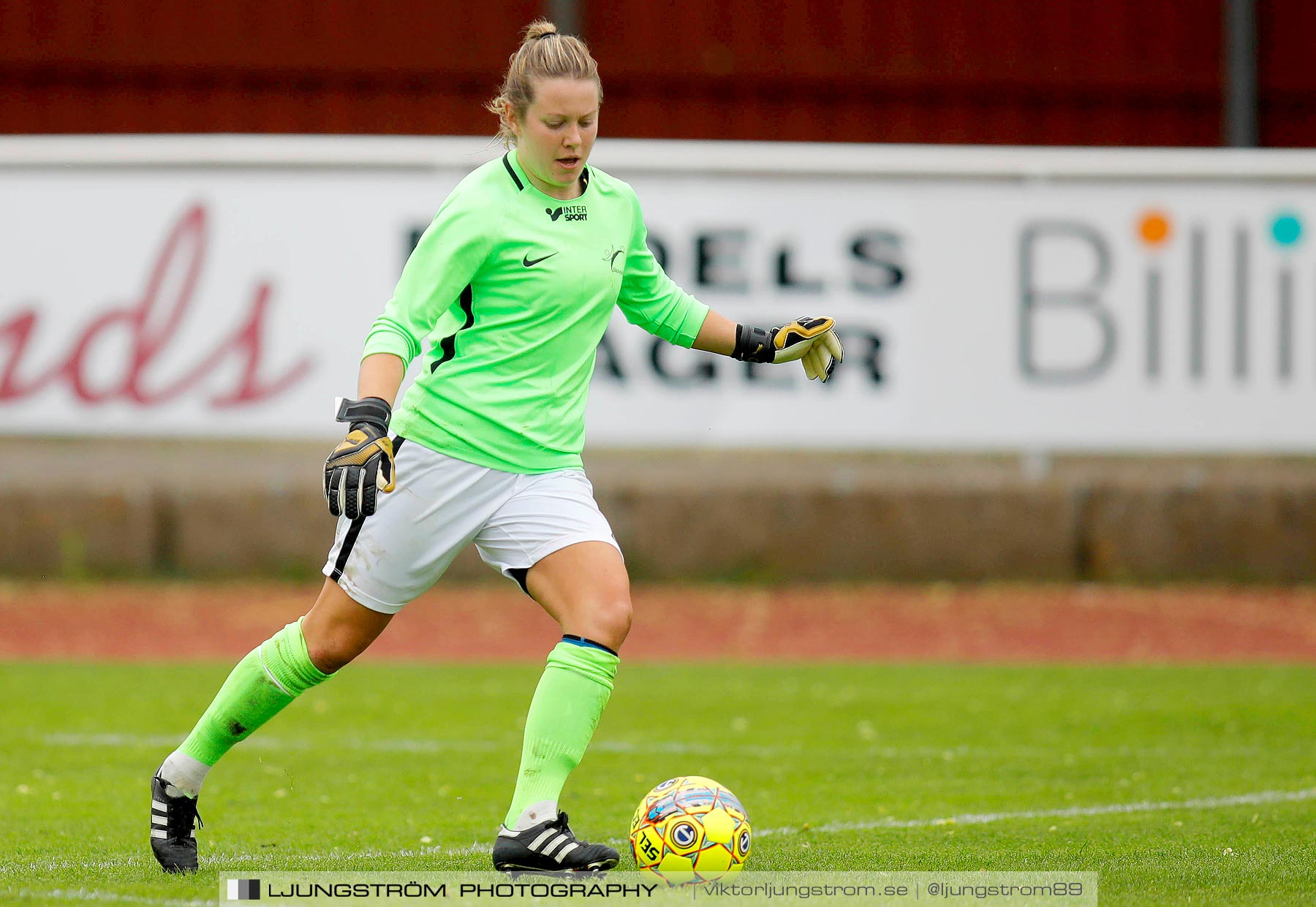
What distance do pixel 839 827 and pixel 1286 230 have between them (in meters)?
9.45

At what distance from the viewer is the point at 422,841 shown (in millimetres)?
5688

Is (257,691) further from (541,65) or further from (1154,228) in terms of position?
(1154,228)

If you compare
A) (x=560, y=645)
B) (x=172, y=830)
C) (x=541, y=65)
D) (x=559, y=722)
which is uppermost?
(x=541, y=65)

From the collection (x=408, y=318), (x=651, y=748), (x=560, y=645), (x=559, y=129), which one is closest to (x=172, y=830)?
(x=560, y=645)

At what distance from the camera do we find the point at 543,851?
187 inches

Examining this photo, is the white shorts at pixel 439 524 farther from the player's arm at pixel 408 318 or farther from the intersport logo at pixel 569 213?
the intersport logo at pixel 569 213

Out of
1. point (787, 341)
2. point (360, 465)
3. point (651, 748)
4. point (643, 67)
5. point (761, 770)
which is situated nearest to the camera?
point (360, 465)

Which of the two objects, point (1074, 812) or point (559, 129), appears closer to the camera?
point (559, 129)

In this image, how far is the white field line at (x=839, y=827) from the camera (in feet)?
17.1

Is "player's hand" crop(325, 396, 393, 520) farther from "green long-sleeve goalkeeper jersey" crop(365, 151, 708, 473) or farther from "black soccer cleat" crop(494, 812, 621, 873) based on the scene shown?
"black soccer cleat" crop(494, 812, 621, 873)

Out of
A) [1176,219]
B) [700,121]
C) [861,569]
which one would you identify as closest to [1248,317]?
[1176,219]

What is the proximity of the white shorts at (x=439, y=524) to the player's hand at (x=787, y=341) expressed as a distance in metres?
0.81

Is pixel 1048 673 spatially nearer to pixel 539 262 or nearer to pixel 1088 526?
pixel 1088 526

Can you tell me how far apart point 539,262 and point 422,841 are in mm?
1919
